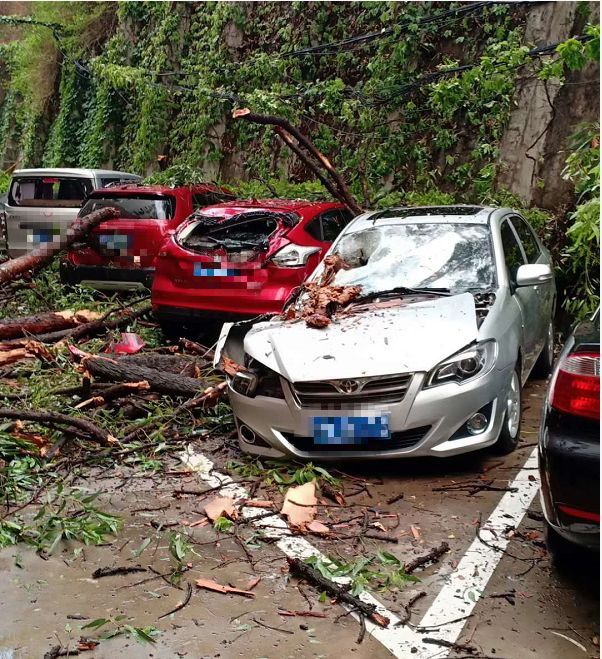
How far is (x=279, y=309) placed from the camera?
284 inches

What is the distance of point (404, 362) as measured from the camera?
448cm

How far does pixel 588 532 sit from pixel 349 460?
1965 millimetres

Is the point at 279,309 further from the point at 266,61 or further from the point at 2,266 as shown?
the point at 266,61

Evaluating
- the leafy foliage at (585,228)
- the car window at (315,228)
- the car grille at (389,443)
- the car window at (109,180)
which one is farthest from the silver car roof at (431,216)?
the car window at (109,180)

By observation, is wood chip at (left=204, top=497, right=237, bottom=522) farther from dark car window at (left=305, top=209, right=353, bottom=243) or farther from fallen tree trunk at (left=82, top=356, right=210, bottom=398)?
dark car window at (left=305, top=209, right=353, bottom=243)

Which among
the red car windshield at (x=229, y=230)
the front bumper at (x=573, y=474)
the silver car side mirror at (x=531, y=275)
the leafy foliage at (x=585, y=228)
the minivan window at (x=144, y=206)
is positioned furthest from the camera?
the minivan window at (x=144, y=206)


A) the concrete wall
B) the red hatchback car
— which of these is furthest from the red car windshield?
the concrete wall

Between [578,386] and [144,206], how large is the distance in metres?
7.31

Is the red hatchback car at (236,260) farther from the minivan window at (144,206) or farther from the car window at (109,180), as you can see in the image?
the car window at (109,180)

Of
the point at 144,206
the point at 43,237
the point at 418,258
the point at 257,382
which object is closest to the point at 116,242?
the point at 144,206

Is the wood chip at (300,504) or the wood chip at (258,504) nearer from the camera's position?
the wood chip at (300,504)

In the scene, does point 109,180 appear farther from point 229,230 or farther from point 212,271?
point 212,271

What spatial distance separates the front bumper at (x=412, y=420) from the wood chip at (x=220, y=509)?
1.79ft

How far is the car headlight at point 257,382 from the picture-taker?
478 centimetres
